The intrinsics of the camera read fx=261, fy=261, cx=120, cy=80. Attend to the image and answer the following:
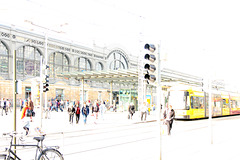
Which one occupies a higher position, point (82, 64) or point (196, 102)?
point (82, 64)

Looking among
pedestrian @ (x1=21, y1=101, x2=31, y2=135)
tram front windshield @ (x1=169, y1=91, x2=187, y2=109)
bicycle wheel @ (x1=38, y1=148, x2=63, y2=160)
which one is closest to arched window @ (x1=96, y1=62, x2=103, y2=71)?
tram front windshield @ (x1=169, y1=91, x2=187, y2=109)

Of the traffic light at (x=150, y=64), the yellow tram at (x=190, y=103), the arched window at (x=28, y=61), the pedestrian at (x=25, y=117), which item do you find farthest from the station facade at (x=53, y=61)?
the traffic light at (x=150, y=64)

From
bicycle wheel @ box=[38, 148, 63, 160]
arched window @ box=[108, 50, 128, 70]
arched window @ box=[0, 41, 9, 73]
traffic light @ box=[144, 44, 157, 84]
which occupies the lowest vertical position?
bicycle wheel @ box=[38, 148, 63, 160]

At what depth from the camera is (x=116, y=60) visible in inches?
2817

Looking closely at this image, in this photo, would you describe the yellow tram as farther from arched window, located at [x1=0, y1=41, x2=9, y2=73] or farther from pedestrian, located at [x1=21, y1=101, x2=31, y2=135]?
arched window, located at [x1=0, y1=41, x2=9, y2=73]

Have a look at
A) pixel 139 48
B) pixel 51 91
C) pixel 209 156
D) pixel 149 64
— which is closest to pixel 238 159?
pixel 209 156

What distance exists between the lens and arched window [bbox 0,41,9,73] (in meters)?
40.6

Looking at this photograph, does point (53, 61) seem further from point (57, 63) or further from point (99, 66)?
point (99, 66)

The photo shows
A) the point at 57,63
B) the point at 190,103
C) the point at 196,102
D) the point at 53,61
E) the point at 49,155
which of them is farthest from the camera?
the point at 57,63

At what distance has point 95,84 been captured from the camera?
62.3m

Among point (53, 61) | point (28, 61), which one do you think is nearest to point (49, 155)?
point (28, 61)

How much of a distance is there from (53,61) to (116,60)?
23988 millimetres

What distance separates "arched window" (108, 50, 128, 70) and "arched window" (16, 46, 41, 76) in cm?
2487

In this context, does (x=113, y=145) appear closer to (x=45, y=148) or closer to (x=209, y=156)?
(x=209, y=156)
